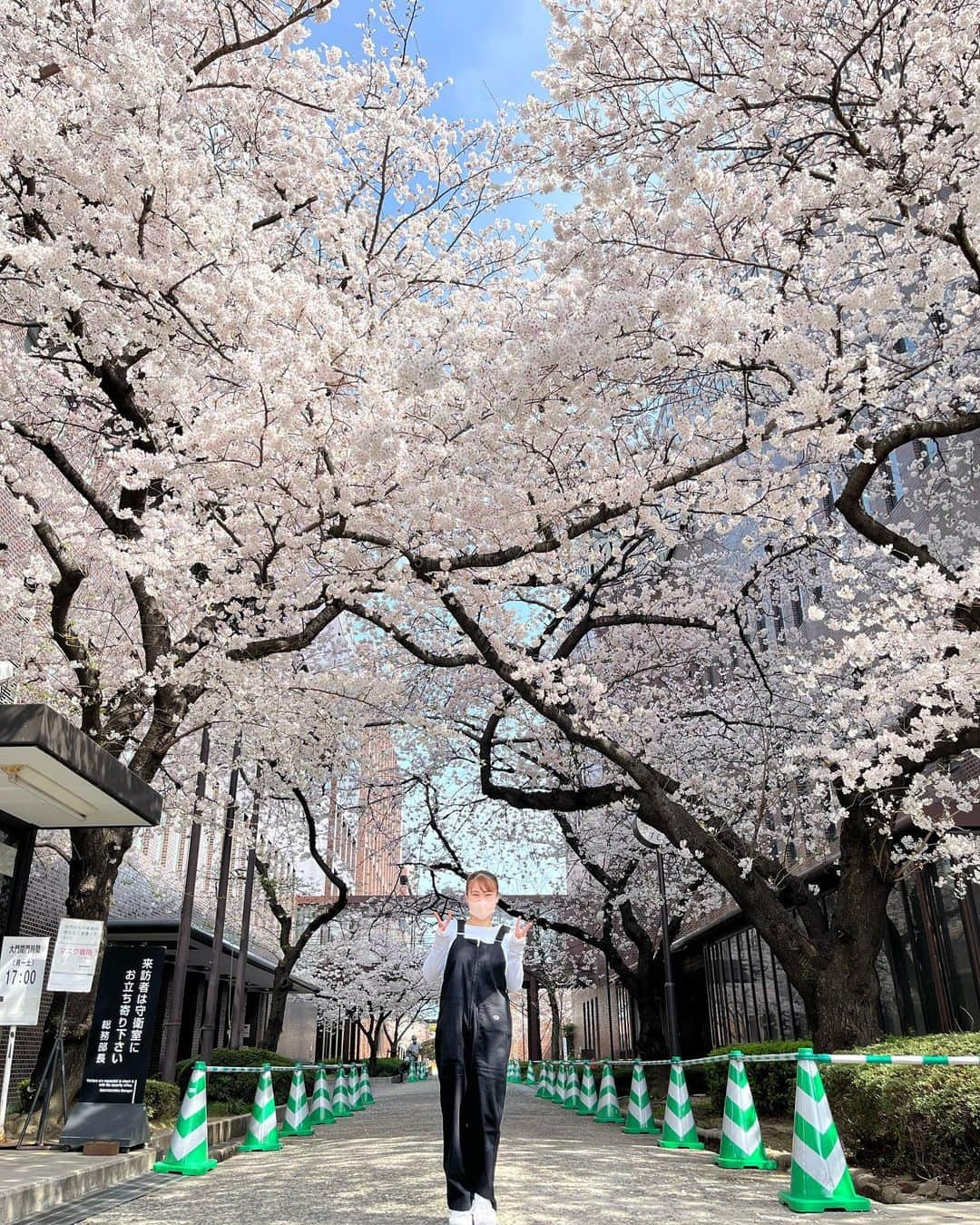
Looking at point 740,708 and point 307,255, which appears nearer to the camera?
point 307,255

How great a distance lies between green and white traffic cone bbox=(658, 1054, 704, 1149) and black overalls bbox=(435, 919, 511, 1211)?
632 centimetres

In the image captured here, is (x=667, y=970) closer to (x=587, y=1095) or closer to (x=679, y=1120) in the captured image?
(x=587, y=1095)

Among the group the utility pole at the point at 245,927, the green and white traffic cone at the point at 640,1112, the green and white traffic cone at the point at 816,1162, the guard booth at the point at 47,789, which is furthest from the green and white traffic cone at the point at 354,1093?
the green and white traffic cone at the point at 816,1162

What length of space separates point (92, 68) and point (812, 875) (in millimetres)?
14844

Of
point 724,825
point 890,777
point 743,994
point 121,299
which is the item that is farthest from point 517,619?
point 743,994

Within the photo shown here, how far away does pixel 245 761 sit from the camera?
17625 mm

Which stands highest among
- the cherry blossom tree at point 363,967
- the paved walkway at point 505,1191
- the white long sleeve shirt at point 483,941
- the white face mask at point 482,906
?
the cherry blossom tree at point 363,967

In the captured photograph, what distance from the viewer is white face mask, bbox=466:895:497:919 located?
495 centimetres

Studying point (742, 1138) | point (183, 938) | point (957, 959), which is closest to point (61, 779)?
point (742, 1138)

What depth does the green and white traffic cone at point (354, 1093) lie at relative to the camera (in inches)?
805

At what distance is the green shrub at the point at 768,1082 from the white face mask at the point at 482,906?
9.43m

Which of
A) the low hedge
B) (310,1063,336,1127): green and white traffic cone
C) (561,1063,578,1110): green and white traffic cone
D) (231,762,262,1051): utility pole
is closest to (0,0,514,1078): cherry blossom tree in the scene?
(310,1063,336,1127): green and white traffic cone

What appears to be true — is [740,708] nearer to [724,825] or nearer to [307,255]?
[724,825]

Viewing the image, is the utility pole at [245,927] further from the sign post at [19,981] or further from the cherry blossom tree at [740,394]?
the sign post at [19,981]
